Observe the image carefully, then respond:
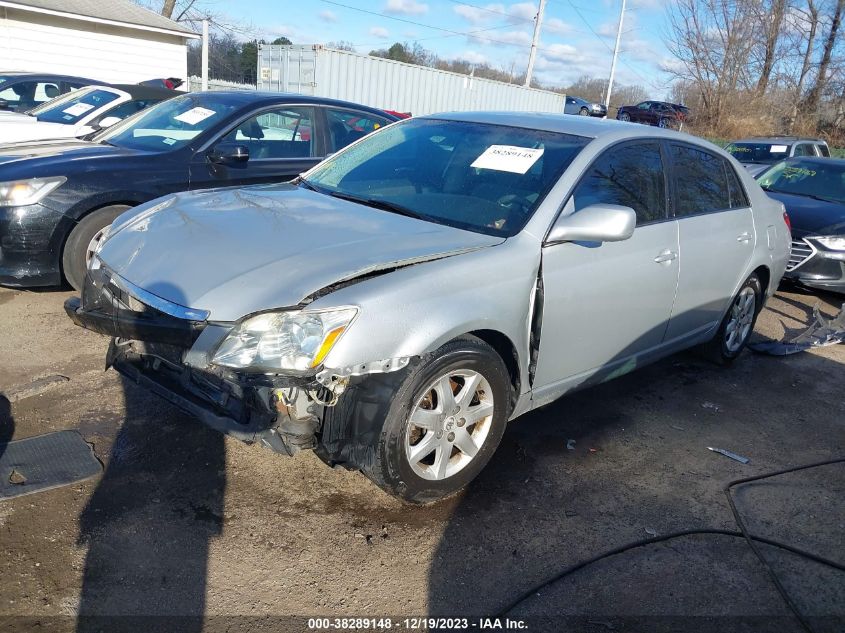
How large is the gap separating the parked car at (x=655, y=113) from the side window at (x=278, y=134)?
85.6ft

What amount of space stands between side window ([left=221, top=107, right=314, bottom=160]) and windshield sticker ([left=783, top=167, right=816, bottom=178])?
21.1 ft

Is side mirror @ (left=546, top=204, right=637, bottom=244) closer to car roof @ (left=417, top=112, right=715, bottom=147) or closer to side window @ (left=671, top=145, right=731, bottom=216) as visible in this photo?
car roof @ (left=417, top=112, right=715, bottom=147)

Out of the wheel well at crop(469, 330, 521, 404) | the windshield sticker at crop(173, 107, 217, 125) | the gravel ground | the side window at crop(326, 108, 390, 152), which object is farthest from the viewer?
the side window at crop(326, 108, 390, 152)

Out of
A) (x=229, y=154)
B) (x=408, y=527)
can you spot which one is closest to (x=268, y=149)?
(x=229, y=154)

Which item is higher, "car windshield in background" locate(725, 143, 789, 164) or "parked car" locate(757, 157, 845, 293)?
"car windshield in background" locate(725, 143, 789, 164)

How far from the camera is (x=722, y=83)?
87.7ft

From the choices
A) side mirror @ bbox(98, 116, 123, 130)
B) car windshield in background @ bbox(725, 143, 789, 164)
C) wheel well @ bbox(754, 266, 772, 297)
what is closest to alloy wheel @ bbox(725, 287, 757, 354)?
wheel well @ bbox(754, 266, 772, 297)

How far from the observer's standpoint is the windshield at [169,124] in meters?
5.72

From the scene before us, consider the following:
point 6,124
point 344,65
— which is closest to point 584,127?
point 6,124

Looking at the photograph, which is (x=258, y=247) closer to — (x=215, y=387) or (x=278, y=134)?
(x=215, y=387)

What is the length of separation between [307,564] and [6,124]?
7243 mm

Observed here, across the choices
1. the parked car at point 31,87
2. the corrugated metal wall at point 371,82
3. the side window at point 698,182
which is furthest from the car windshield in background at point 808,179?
the parked car at point 31,87

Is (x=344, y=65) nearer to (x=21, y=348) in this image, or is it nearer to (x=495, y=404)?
(x=21, y=348)

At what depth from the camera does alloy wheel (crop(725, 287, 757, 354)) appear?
5.11 metres
